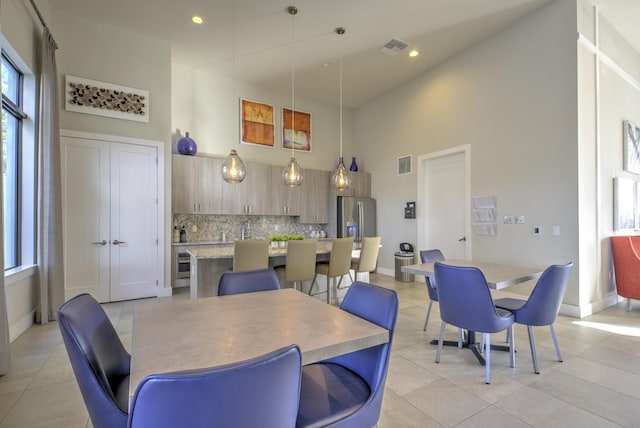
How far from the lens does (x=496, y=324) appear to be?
2.27 metres

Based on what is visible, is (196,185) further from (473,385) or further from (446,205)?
(473,385)

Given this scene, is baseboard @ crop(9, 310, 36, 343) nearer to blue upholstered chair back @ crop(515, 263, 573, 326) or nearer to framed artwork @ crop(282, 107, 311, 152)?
blue upholstered chair back @ crop(515, 263, 573, 326)

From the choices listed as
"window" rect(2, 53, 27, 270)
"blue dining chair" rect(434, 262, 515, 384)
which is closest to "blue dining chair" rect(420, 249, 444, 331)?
"blue dining chair" rect(434, 262, 515, 384)

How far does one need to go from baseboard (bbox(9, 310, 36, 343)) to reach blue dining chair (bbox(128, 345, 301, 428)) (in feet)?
11.7

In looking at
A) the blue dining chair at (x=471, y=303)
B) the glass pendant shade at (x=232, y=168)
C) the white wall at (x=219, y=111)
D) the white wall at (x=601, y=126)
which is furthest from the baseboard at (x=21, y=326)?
the white wall at (x=601, y=126)

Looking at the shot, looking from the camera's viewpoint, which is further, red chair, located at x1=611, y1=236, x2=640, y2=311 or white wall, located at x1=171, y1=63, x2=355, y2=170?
white wall, located at x1=171, y1=63, x2=355, y2=170

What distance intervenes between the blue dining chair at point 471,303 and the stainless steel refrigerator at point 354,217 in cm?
396

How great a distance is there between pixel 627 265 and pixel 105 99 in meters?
7.54

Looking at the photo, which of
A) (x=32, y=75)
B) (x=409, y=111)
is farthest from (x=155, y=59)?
(x=409, y=111)

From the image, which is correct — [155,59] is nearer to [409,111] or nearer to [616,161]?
[409,111]

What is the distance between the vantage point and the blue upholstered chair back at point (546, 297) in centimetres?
230

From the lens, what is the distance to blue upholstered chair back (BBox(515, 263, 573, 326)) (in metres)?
2.30

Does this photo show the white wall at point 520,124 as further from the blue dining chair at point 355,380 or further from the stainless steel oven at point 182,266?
the stainless steel oven at point 182,266

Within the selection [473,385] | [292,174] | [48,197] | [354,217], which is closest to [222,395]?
[473,385]
